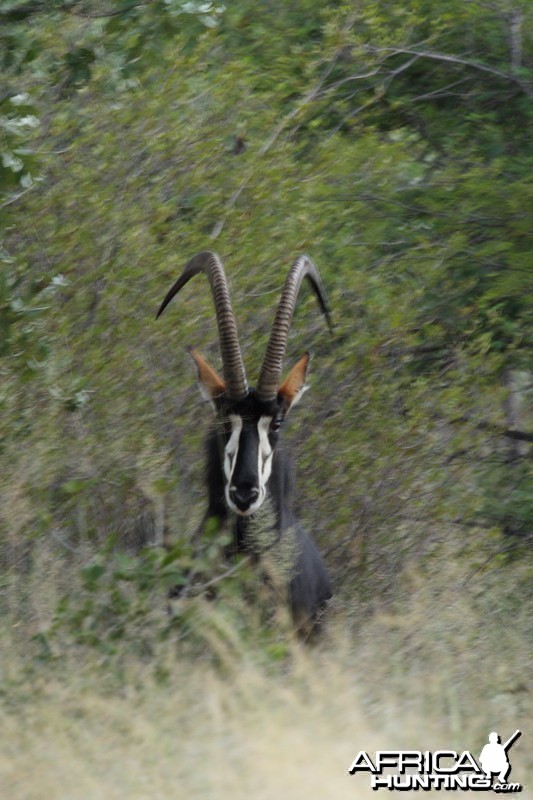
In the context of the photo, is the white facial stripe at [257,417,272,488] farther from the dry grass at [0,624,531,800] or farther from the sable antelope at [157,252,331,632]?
the dry grass at [0,624,531,800]

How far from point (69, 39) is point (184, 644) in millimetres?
3911

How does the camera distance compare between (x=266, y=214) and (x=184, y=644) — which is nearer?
(x=184, y=644)

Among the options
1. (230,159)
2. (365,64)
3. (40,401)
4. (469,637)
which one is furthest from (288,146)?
(469,637)

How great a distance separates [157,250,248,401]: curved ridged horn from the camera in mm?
7223

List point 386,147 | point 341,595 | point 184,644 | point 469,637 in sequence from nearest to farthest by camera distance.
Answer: point 184,644
point 469,637
point 341,595
point 386,147

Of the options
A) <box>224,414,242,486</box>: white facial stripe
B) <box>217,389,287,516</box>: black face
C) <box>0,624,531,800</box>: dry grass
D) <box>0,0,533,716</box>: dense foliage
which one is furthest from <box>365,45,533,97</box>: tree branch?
<box>0,624,531,800</box>: dry grass

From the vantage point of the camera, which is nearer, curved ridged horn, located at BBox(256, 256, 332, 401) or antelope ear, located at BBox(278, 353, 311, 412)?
curved ridged horn, located at BBox(256, 256, 332, 401)

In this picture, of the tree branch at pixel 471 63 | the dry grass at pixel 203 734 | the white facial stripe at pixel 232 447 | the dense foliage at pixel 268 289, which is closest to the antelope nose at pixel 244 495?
Result: the white facial stripe at pixel 232 447

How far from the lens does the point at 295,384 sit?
297 inches

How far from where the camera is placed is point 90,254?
26.8 ft

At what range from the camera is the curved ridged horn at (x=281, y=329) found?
7234 millimetres

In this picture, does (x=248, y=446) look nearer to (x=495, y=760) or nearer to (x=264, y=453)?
(x=264, y=453)

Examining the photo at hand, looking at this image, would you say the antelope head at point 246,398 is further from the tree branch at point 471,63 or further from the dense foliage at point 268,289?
the tree branch at point 471,63

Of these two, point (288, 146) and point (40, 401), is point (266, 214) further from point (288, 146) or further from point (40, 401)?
point (40, 401)
